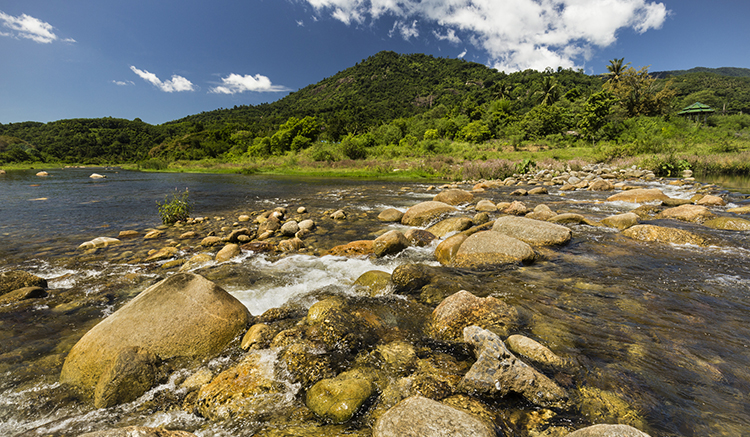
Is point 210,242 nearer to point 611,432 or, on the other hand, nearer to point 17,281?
point 17,281

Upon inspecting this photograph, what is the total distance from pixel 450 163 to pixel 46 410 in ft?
124

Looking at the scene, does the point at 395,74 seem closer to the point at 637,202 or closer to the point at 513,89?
the point at 513,89

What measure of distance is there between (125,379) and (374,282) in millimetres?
3892

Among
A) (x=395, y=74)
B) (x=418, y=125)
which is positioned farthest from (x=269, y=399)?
(x=395, y=74)

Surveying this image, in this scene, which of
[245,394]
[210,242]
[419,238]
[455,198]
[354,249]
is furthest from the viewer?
[455,198]

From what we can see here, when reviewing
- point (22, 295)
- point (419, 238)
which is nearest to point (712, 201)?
point (419, 238)

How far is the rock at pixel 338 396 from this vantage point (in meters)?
2.80

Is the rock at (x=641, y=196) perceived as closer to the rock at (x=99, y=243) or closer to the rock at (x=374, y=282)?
the rock at (x=374, y=282)

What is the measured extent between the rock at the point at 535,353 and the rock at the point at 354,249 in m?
5.00

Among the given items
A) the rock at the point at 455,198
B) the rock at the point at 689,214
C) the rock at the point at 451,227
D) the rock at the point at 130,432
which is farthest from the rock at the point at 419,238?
the rock at the point at 689,214

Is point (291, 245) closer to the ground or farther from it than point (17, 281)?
closer to the ground

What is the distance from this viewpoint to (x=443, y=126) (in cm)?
7575

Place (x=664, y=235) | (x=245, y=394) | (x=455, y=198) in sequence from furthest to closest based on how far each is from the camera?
1. (x=455, y=198)
2. (x=664, y=235)
3. (x=245, y=394)

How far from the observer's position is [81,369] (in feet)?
11.3
